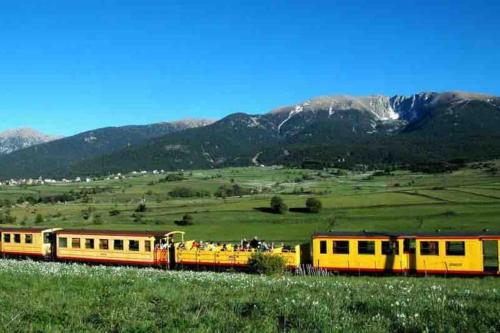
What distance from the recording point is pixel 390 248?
29250 millimetres

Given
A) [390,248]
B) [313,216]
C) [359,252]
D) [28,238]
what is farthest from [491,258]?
[313,216]

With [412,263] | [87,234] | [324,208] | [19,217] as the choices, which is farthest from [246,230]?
[19,217]

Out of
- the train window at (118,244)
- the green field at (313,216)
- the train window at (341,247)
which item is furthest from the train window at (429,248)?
the green field at (313,216)

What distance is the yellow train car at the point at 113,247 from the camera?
34656 millimetres

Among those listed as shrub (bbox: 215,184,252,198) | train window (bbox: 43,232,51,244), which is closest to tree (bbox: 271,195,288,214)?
shrub (bbox: 215,184,252,198)

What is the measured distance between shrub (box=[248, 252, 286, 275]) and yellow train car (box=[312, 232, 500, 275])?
2750 millimetres

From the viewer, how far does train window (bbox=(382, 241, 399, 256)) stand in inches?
1147

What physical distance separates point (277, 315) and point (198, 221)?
205 ft

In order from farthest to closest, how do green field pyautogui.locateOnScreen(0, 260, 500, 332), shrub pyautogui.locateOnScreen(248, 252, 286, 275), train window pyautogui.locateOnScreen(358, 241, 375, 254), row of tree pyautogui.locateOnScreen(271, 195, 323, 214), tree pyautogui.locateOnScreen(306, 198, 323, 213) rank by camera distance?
1. row of tree pyautogui.locateOnScreen(271, 195, 323, 214)
2. tree pyautogui.locateOnScreen(306, 198, 323, 213)
3. train window pyautogui.locateOnScreen(358, 241, 375, 254)
4. shrub pyautogui.locateOnScreen(248, 252, 286, 275)
5. green field pyautogui.locateOnScreen(0, 260, 500, 332)

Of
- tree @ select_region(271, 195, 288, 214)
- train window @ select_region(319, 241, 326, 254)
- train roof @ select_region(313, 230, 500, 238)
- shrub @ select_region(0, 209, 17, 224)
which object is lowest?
shrub @ select_region(0, 209, 17, 224)

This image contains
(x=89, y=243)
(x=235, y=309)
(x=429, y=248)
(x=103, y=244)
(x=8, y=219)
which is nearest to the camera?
(x=235, y=309)

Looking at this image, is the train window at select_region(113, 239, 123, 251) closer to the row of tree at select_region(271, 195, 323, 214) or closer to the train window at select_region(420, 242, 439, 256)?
the train window at select_region(420, 242, 439, 256)

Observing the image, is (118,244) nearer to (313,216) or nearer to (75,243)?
(75,243)

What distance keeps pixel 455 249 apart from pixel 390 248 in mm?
3202
